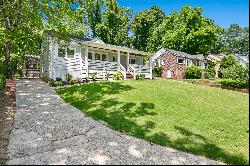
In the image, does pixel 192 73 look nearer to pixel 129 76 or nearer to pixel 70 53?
pixel 129 76

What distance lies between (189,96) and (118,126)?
7.58 metres

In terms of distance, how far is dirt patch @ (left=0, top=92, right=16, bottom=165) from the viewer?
25.1 ft

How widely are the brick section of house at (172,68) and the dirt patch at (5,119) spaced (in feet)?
112

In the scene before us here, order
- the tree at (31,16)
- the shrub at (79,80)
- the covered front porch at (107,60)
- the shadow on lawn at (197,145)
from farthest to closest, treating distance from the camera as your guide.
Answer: the covered front porch at (107,60) → the shrub at (79,80) → the tree at (31,16) → the shadow on lawn at (197,145)

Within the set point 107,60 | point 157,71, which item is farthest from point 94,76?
point 157,71

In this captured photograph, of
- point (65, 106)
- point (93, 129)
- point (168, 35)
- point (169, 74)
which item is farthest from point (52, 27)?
point (168, 35)

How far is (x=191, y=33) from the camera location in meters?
55.9

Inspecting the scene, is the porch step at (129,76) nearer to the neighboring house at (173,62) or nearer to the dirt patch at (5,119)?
the dirt patch at (5,119)

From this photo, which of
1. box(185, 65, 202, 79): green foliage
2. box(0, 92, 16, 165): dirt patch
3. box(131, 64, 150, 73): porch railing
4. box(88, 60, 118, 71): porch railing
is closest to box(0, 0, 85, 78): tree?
box(0, 92, 16, 165): dirt patch

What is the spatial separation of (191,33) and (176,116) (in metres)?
47.4

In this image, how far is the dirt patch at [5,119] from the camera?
301 inches

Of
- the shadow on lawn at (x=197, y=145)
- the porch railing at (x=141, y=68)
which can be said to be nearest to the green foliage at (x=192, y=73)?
the porch railing at (x=141, y=68)

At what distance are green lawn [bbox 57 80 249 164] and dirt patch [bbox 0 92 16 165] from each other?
3.25m

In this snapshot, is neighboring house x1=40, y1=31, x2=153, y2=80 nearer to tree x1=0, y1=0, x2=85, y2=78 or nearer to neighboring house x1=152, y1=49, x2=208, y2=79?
tree x1=0, y1=0, x2=85, y2=78
